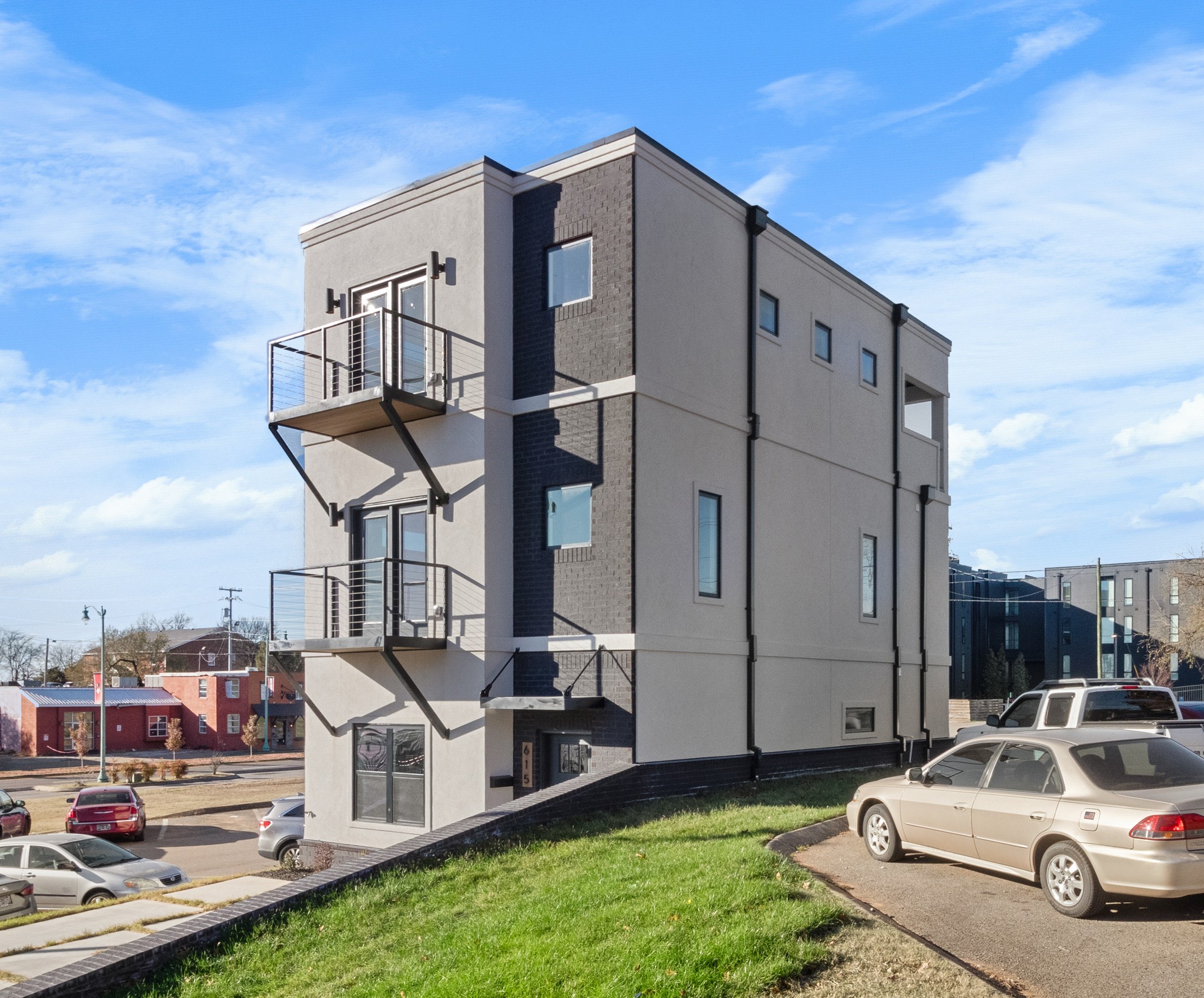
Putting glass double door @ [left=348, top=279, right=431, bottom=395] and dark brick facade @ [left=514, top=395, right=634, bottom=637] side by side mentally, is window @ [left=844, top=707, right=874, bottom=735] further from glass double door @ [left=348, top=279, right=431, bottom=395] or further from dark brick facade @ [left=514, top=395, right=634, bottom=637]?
glass double door @ [left=348, top=279, right=431, bottom=395]

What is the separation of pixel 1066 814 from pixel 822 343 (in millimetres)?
13379

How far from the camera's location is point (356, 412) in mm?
17297

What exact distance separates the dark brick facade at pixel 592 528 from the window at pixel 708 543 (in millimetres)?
1850

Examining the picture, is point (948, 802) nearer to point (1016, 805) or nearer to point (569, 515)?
point (1016, 805)

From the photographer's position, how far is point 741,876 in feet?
31.7

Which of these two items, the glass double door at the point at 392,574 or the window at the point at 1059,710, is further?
the glass double door at the point at 392,574

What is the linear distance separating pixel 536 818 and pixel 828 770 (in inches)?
333

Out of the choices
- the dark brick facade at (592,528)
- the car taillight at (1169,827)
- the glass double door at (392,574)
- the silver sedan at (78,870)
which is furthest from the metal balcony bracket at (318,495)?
the car taillight at (1169,827)

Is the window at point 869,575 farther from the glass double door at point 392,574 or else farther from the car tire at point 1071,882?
the car tire at point 1071,882

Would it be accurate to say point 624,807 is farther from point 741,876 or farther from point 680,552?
point 741,876

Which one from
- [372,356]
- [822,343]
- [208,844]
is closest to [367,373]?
[372,356]

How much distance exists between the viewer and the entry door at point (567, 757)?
16.1 m

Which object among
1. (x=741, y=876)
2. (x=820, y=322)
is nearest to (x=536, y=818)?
(x=741, y=876)

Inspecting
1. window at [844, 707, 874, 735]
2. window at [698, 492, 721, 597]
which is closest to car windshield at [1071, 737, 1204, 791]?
window at [698, 492, 721, 597]
